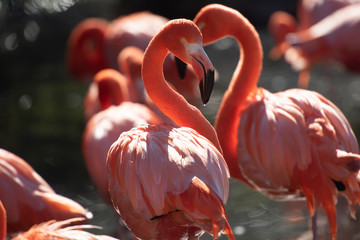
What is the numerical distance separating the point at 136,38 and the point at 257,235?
2214 millimetres

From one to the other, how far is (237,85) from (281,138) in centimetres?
50

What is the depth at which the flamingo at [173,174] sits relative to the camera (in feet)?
7.50

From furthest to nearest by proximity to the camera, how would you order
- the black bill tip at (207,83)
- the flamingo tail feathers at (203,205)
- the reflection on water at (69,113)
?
the reflection on water at (69,113)
the black bill tip at (207,83)
the flamingo tail feathers at (203,205)

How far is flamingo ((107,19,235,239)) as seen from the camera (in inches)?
90.0

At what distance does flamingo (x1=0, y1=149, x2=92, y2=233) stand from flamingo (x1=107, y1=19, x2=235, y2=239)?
477 mm

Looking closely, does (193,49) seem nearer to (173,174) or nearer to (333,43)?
(173,174)

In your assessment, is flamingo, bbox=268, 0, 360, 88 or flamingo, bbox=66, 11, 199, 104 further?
flamingo, bbox=268, 0, 360, 88

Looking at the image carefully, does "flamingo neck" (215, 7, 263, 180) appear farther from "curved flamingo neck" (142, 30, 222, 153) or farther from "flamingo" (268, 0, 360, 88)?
"flamingo" (268, 0, 360, 88)

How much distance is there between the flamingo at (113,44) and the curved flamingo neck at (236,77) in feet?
3.39

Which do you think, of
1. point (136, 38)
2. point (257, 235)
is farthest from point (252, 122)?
point (136, 38)

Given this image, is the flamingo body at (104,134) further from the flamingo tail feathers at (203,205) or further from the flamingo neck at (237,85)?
the flamingo tail feathers at (203,205)

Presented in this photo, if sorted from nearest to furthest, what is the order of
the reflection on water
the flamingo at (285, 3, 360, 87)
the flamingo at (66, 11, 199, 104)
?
1. the reflection on water
2. the flamingo at (66, 11, 199, 104)
3. the flamingo at (285, 3, 360, 87)

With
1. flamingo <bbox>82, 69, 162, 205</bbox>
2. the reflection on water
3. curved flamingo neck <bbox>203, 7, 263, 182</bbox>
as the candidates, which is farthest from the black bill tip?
the reflection on water

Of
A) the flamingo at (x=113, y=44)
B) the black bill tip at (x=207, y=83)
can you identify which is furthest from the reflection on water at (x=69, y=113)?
the black bill tip at (x=207, y=83)
